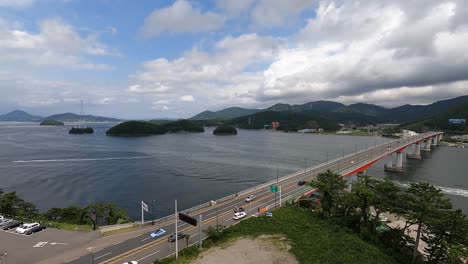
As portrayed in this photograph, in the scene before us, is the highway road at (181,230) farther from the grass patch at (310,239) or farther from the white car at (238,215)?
the grass patch at (310,239)

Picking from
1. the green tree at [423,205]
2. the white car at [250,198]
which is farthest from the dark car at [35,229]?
the green tree at [423,205]

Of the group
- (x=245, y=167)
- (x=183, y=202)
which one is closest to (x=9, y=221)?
(x=183, y=202)

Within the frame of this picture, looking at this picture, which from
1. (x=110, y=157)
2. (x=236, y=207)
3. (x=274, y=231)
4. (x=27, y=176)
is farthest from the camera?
(x=110, y=157)

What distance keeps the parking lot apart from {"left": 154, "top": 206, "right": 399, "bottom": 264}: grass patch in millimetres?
10025

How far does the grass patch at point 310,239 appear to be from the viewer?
68.1 ft

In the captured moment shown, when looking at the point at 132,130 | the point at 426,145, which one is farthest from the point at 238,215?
the point at 132,130

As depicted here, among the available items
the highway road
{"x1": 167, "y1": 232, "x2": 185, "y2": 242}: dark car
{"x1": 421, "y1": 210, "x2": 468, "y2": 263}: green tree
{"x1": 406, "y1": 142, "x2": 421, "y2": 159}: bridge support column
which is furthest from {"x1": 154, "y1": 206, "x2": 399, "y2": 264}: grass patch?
{"x1": 406, "y1": 142, "x2": 421, "y2": 159}: bridge support column

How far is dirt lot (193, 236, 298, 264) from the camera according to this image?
2005cm

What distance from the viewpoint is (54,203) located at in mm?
46750

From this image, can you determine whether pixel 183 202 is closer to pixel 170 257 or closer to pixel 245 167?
pixel 170 257

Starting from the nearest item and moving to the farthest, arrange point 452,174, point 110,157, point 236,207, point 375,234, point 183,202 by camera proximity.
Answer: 1. point 375,234
2. point 236,207
3. point 183,202
4. point 452,174
5. point 110,157

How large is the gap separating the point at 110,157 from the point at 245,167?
157ft

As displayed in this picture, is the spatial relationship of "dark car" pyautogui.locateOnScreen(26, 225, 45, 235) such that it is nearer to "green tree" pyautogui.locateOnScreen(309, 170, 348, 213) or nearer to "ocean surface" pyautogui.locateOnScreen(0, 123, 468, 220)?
"ocean surface" pyautogui.locateOnScreen(0, 123, 468, 220)

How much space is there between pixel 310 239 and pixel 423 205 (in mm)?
10504
